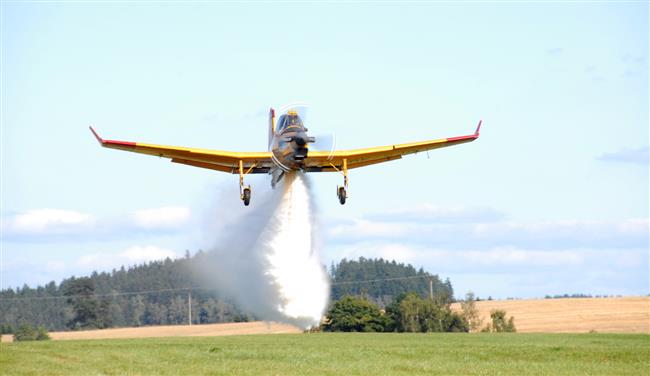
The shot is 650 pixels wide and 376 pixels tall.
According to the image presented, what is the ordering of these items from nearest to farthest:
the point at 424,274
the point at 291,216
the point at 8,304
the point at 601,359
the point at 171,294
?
the point at 601,359
the point at 291,216
the point at 171,294
the point at 8,304
the point at 424,274

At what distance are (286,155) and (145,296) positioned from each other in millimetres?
83960

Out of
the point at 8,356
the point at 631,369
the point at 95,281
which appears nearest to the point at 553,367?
the point at 631,369

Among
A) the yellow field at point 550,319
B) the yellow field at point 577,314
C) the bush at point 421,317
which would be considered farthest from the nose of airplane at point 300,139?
the yellow field at point 577,314

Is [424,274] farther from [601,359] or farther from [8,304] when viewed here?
[601,359]

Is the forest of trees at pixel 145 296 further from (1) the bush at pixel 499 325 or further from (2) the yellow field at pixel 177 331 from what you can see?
(1) the bush at pixel 499 325

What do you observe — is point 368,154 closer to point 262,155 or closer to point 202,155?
point 262,155

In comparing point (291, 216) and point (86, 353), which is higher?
point (291, 216)

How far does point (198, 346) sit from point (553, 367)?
1645cm

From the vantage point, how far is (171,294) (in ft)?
358

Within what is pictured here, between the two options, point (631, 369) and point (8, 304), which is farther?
point (8, 304)

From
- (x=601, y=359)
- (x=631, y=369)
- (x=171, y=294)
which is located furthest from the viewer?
(x=171, y=294)

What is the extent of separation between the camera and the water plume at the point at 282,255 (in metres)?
43.3

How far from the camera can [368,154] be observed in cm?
4144

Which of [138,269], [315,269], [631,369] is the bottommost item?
[631,369]
